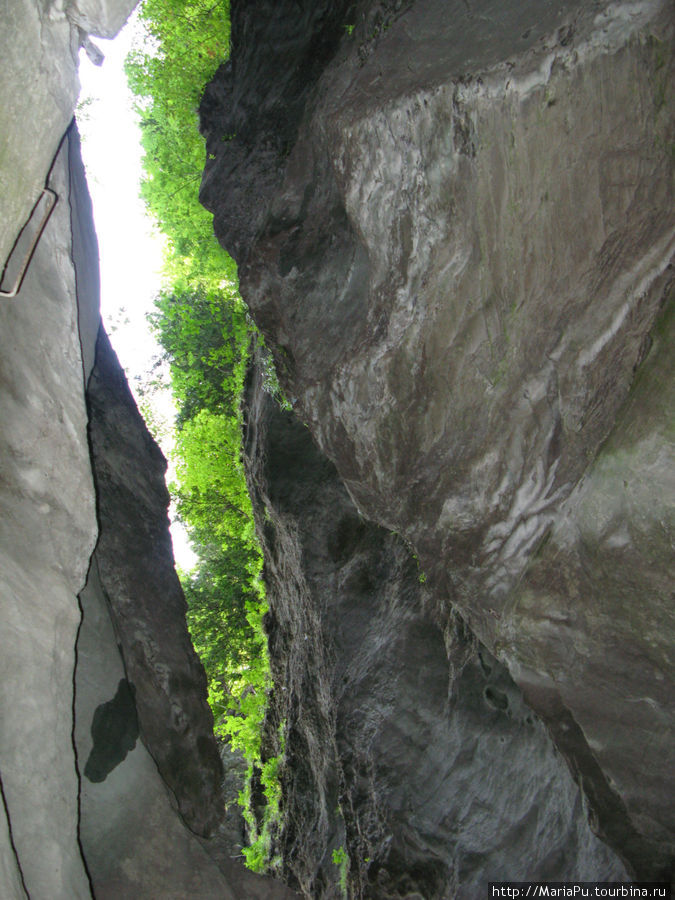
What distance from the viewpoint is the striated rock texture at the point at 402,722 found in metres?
9.47

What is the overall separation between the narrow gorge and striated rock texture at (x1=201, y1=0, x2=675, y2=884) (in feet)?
0.10

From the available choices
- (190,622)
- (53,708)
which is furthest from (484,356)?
(190,622)

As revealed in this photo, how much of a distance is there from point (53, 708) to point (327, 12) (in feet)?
27.8

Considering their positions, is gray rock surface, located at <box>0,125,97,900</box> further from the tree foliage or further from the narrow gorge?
the tree foliage

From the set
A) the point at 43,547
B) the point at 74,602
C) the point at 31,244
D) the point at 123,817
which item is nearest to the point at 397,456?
the point at 74,602

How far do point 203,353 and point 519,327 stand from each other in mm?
8661

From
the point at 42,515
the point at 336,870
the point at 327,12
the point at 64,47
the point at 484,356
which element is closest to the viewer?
the point at 64,47

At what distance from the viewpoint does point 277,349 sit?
843 centimetres

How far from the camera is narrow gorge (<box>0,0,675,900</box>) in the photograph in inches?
183

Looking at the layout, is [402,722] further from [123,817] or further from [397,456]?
[397,456]

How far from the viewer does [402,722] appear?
9.88 metres

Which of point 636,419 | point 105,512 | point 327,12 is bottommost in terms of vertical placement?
point 105,512

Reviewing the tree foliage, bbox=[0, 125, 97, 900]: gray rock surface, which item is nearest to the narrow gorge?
bbox=[0, 125, 97, 900]: gray rock surface

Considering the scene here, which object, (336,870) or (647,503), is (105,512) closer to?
(647,503)
